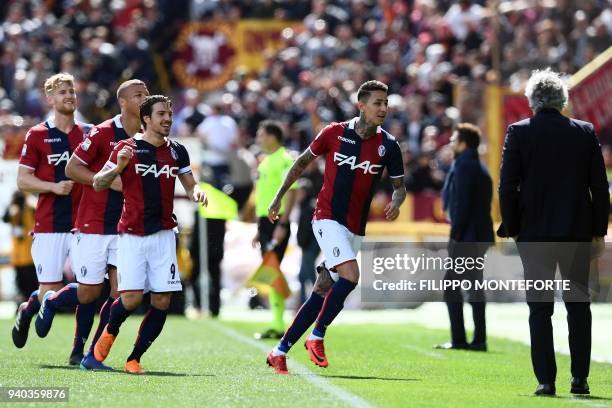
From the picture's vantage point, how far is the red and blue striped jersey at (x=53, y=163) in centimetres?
1227

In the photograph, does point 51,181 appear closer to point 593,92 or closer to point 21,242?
point 21,242

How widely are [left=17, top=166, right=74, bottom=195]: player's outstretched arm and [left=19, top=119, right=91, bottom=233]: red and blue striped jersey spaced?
6cm

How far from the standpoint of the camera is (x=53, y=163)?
1230 cm

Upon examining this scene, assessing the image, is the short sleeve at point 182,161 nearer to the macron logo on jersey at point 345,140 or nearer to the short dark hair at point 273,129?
the macron logo on jersey at point 345,140

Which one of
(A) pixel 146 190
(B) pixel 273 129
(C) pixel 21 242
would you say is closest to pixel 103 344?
(A) pixel 146 190

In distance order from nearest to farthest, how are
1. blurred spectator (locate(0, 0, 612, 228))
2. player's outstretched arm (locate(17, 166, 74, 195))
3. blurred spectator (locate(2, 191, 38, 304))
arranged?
1. player's outstretched arm (locate(17, 166, 74, 195))
2. blurred spectator (locate(2, 191, 38, 304))
3. blurred spectator (locate(0, 0, 612, 228))

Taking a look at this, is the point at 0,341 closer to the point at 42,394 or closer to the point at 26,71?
the point at 42,394

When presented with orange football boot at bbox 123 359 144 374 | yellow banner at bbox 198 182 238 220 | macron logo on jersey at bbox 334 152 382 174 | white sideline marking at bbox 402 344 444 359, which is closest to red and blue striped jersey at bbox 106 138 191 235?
orange football boot at bbox 123 359 144 374

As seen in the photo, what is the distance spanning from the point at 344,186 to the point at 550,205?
7.06ft

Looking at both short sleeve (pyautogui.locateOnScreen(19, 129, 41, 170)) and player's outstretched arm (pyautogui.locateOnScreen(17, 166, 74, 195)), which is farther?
short sleeve (pyautogui.locateOnScreen(19, 129, 41, 170))

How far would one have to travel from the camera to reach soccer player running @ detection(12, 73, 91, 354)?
1220cm

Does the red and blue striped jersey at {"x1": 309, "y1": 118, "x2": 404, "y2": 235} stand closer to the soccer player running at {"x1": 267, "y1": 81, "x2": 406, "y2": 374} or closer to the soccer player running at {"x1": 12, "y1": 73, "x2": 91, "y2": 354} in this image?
the soccer player running at {"x1": 267, "y1": 81, "x2": 406, "y2": 374}

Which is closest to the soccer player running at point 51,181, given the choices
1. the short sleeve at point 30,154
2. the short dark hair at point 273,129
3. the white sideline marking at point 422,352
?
the short sleeve at point 30,154

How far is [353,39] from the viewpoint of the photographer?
1145 inches
